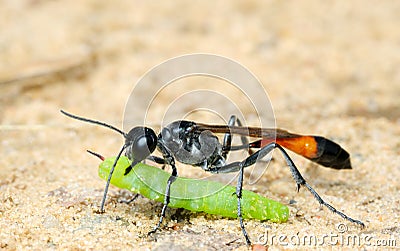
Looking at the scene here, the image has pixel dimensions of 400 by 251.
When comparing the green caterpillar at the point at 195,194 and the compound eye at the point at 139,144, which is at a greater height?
the compound eye at the point at 139,144

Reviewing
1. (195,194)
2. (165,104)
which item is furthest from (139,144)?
(165,104)

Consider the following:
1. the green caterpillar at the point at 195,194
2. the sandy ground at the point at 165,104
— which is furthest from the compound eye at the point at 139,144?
the sandy ground at the point at 165,104

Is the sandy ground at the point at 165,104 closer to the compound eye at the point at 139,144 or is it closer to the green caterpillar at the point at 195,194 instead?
the green caterpillar at the point at 195,194

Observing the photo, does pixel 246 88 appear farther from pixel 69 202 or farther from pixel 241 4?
pixel 69 202

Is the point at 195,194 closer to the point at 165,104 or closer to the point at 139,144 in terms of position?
the point at 139,144

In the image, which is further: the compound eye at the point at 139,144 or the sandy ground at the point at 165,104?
the compound eye at the point at 139,144
